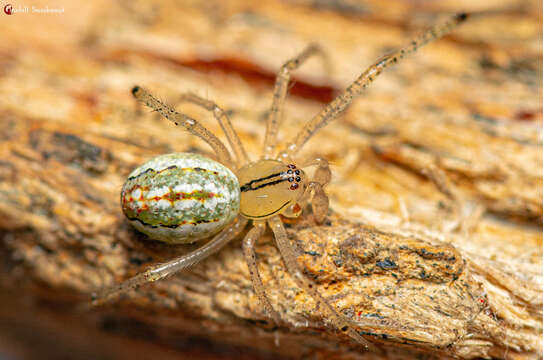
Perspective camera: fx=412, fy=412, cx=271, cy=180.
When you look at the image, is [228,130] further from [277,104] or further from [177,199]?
[177,199]

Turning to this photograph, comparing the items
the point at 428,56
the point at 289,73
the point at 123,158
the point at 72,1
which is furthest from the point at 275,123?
the point at 72,1

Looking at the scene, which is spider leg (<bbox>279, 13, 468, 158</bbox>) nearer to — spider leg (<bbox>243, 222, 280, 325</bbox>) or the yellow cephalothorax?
the yellow cephalothorax

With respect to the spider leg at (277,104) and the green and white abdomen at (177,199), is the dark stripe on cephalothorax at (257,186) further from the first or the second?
the spider leg at (277,104)

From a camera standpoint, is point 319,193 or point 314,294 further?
point 319,193

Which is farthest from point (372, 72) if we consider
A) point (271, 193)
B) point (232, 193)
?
point (232, 193)

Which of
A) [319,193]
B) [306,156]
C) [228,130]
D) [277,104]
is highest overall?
[277,104]

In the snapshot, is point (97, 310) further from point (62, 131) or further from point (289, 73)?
point (289, 73)

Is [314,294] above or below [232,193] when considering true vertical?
below

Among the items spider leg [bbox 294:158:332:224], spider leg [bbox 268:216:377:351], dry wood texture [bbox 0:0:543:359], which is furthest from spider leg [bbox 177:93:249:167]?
spider leg [bbox 268:216:377:351]
